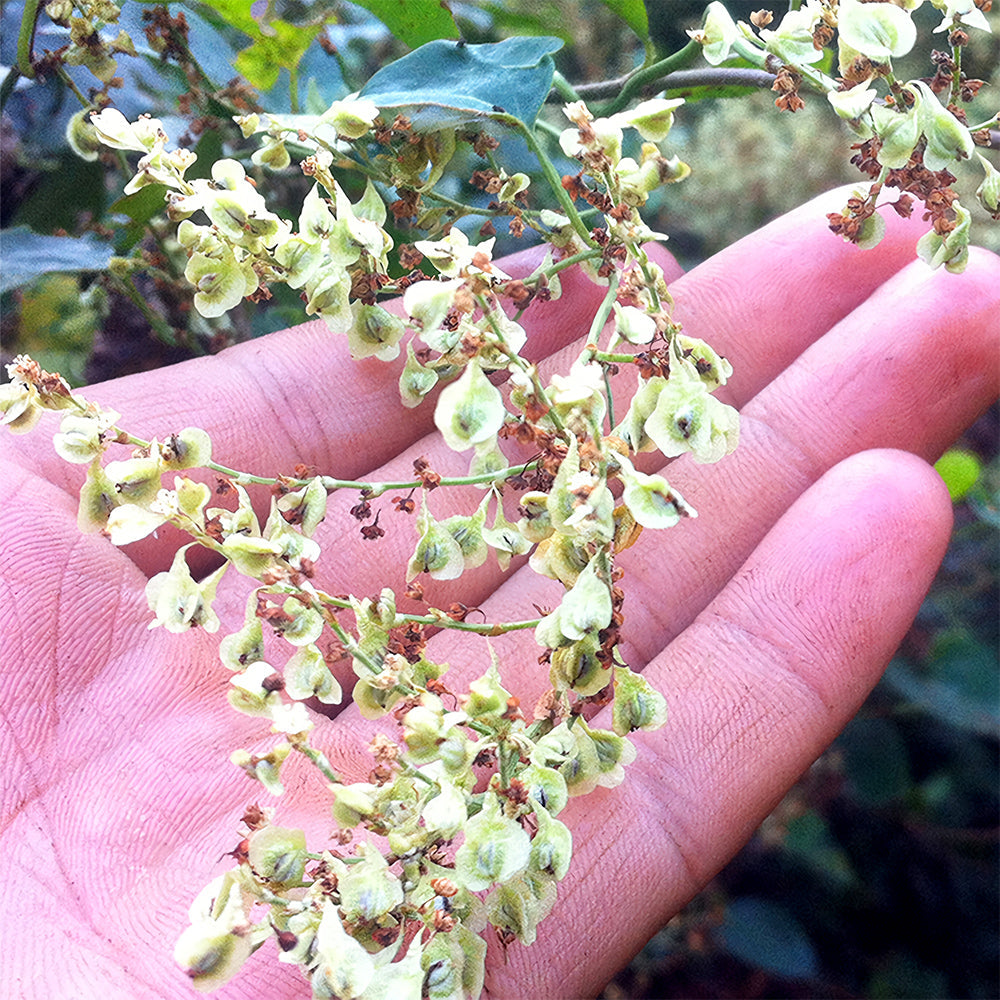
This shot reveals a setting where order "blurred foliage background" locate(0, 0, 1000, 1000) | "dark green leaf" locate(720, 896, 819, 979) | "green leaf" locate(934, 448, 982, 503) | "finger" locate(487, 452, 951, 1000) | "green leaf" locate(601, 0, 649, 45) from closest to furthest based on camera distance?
"finger" locate(487, 452, 951, 1000), "green leaf" locate(601, 0, 649, 45), "green leaf" locate(934, 448, 982, 503), "blurred foliage background" locate(0, 0, 1000, 1000), "dark green leaf" locate(720, 896, 819, 979)

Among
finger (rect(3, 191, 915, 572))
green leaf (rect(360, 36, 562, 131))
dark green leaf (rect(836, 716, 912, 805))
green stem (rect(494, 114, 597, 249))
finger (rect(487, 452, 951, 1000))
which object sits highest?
green leaf (rect(360, 36, 562, 131))

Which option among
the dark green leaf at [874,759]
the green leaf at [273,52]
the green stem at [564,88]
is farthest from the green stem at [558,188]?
the dark green leaf at [874,759]

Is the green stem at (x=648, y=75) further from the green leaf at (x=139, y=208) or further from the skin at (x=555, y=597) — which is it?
the green leaf at (x=139, y=208)

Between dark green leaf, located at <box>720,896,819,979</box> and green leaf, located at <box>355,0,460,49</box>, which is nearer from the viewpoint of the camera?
green leaf, located at <box>355,0,460,49</box>

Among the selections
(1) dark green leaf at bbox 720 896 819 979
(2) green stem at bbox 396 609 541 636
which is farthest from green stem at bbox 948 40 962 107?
(1) dark green leaf at bbox 720 896 819 979

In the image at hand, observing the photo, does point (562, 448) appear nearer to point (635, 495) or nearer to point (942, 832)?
point (635, 495)

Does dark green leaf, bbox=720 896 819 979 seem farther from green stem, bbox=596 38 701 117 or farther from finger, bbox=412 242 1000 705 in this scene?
green stem, bbox=596 38 701 117

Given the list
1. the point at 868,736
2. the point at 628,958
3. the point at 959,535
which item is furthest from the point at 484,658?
the point at 959,535
